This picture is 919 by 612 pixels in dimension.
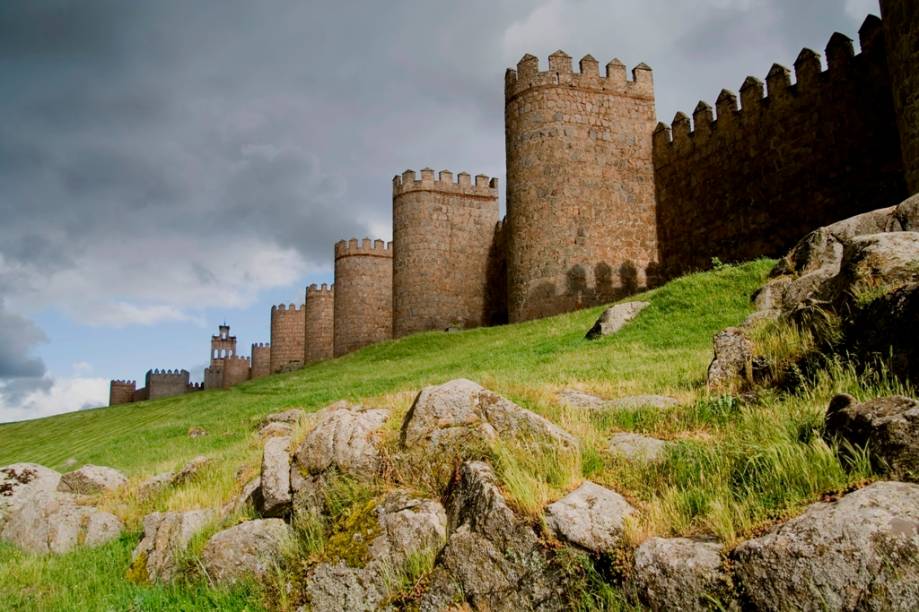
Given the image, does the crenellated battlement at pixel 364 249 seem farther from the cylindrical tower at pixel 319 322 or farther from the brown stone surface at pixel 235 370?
the brown stone surface at pixel 235 370

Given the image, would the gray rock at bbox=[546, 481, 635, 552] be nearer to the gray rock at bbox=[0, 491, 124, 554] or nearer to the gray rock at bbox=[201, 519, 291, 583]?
the gray rock at bbox=[201, 519, 291, 583]

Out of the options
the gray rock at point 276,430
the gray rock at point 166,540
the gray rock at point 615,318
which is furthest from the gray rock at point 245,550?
the gray rock at point 615,318

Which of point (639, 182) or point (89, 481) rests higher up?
point (639, 182)

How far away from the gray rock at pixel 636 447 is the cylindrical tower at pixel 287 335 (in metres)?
49.4

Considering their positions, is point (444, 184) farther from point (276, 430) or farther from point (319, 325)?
point (276, 430)

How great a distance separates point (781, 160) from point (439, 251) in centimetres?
1627

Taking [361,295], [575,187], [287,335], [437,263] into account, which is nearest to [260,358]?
[287,335]

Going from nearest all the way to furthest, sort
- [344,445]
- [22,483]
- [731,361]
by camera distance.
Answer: [344,445] < [731,361] < [22,483]

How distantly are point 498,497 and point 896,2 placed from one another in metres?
15.7

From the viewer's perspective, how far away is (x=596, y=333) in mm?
14742

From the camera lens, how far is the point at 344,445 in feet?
16.5

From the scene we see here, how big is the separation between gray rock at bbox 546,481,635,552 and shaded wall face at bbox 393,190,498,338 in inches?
1131

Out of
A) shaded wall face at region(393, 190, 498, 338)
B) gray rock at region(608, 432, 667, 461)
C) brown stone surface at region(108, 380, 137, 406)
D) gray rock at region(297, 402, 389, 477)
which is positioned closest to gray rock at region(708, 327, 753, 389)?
gray rock at region(608, 432, 667, 461)

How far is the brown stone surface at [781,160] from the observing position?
17.8 m
